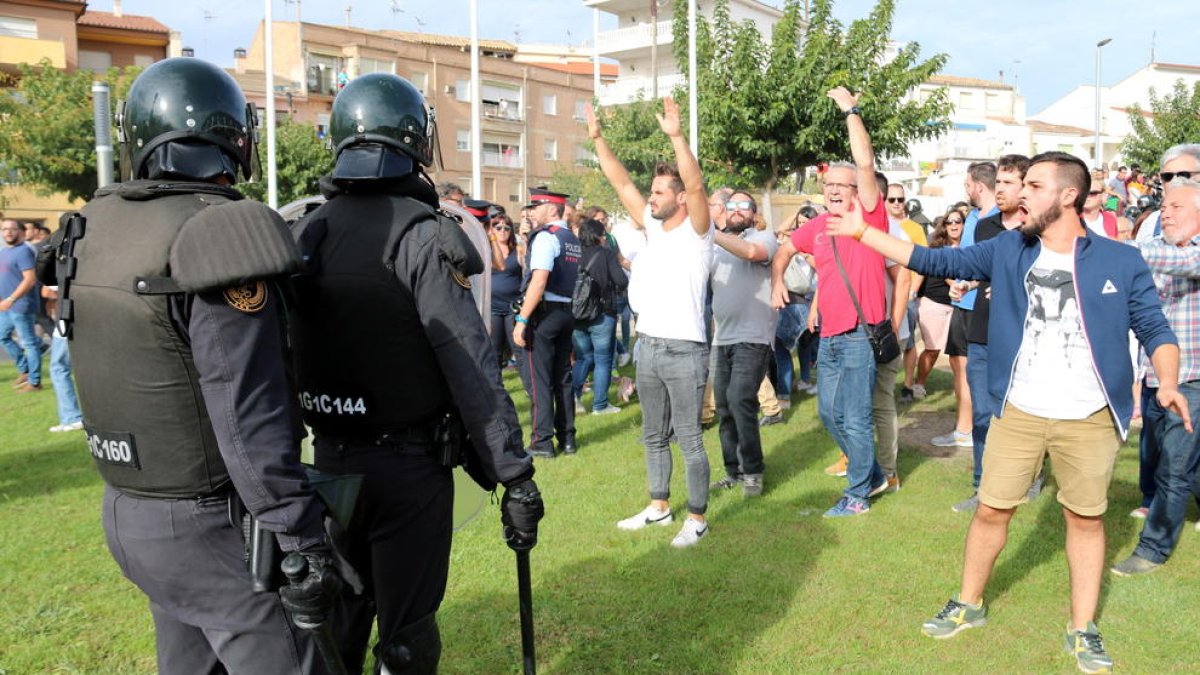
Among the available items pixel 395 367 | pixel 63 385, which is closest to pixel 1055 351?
pixel 395 367

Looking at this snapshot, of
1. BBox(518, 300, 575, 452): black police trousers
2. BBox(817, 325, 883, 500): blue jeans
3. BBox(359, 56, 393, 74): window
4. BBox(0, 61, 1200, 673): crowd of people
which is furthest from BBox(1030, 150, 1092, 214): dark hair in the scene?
BBox(359, 56, 393, 74): window

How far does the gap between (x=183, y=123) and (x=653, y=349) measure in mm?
3539

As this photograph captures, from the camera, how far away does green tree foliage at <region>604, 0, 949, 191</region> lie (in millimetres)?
20422

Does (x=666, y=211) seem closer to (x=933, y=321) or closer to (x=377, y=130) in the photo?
(x=377, y=130)

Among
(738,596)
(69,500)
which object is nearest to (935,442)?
(738,596)

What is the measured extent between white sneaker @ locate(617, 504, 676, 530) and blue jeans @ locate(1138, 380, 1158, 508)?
2858 mm

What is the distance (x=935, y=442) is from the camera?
8.12 m

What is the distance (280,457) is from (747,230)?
4.99 meters

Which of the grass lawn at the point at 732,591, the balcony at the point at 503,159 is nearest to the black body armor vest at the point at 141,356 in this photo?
the grass lawn at the point at 732,591

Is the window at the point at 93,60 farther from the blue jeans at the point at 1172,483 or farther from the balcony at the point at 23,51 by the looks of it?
the blue jeans at the point at 1172,483

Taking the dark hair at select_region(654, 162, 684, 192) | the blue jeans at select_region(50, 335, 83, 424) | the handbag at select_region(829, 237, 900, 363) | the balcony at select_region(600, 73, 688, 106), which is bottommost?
the blue jeans at select_region(50, 335, 83, 424)

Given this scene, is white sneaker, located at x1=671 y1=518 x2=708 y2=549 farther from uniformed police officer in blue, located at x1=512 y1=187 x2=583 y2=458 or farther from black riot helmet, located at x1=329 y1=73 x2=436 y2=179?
black riot helmet, located at x1=329 y1=73 x2=436 y2=179

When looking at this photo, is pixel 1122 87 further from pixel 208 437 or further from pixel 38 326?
pixel 208 437

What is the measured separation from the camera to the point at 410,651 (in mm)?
2867
